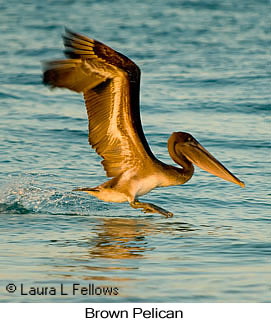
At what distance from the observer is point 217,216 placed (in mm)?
7984

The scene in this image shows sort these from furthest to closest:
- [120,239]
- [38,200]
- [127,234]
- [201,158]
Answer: [38,200], [201,158], [127,234], [120,239]

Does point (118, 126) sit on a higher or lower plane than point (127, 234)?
higher

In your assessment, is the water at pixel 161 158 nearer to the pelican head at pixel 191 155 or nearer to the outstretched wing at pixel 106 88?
the pelican head at pixel 191 155

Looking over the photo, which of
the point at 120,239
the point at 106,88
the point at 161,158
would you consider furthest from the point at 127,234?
the point at 161,158

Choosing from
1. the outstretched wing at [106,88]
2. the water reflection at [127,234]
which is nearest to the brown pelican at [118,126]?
the outstretched wing at [106,88]

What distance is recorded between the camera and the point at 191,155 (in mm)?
7535

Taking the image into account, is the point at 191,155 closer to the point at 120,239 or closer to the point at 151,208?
the point at 151,208

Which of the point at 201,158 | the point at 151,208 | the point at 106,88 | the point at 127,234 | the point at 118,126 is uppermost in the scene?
the point at 106,88

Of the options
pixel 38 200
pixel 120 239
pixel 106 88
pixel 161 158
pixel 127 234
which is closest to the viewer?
pixel 106 88

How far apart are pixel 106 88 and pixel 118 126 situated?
15.0 inches

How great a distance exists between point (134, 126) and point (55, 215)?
1420 millimetres

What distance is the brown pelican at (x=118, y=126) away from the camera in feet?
22.4

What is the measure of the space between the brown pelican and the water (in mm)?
439

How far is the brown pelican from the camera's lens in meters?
6.84
